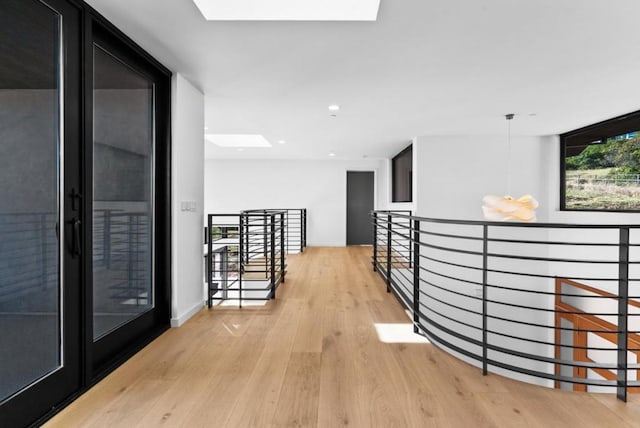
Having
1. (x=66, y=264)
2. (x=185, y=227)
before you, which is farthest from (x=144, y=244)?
(x=66, y=264)

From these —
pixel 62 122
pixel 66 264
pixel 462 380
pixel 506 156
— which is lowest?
pixel 462 380

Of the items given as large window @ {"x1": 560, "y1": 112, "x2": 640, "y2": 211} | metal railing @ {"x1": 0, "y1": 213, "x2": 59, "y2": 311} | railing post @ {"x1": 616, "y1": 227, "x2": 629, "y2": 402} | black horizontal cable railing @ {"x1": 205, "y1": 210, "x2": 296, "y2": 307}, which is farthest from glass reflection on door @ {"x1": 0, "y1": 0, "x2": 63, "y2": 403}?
large window @ {"x1": 560, "y1": 112, "x2": 640, "y2": 211}

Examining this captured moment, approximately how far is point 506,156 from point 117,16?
18.8 feet

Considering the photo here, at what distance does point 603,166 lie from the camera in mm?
4719

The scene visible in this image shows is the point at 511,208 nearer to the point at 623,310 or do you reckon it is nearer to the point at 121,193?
the point at 623,310

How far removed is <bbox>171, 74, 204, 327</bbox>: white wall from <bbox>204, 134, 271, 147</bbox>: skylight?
2.56m

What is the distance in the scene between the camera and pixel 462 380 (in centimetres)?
197

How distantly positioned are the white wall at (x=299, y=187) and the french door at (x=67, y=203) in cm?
567

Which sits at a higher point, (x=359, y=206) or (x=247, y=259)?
(x=359, y=206)

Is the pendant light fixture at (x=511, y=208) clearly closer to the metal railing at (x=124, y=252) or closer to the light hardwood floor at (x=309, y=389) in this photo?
the light hardwood floor at (x=309, y=389)

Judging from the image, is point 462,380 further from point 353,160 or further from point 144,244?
point 353,160

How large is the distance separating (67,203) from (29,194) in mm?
198

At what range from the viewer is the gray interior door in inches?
335

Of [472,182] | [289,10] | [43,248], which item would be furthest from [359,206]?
[43,248]
